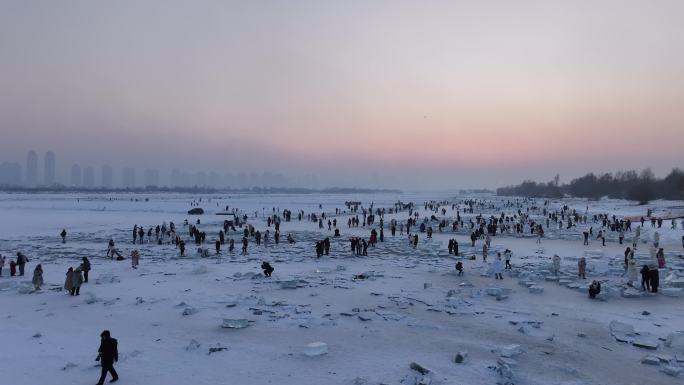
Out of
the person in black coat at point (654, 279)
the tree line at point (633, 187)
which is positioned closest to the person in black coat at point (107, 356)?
the person in black coat at point (654, 279)

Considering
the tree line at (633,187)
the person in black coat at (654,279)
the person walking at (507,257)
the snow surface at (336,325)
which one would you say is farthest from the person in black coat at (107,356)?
the tree line at (633,187)

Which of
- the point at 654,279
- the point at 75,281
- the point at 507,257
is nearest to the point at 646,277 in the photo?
the point at 654,279

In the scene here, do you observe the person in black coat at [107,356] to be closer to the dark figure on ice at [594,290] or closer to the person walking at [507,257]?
the dark figure on ice at [594,290]

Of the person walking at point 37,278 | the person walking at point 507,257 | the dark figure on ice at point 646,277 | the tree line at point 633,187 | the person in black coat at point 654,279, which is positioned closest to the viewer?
the person in black coat at point 654,279

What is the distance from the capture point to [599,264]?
2109 cm

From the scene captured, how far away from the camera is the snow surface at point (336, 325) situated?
29.4ft

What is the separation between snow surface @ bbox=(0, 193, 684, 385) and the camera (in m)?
8.95

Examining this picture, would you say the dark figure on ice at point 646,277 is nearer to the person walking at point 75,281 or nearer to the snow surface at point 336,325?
the snow surface at point 336,325

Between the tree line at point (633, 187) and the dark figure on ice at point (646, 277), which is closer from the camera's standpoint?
the dark figure on ice at point (646, 277)

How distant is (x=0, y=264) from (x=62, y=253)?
6806 millimetres

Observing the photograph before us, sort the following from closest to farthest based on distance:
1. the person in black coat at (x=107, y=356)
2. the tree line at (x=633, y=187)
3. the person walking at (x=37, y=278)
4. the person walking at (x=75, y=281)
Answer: the person in black coat at (x=107, y=356) < the person walking at (x=75, y=281) < the person walking at (x=37, y=278) < the tree line at (x=633, y=187)

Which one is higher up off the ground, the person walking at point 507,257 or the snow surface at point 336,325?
the person walking at point 507,257

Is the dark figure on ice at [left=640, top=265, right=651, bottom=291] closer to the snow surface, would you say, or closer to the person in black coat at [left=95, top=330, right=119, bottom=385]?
the snow surface

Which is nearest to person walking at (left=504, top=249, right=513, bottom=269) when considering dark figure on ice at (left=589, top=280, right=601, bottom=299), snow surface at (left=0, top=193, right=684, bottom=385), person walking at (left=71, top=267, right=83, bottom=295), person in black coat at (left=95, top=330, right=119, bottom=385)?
snow surface at (left=0, top=193, right=684, bottom=385)
